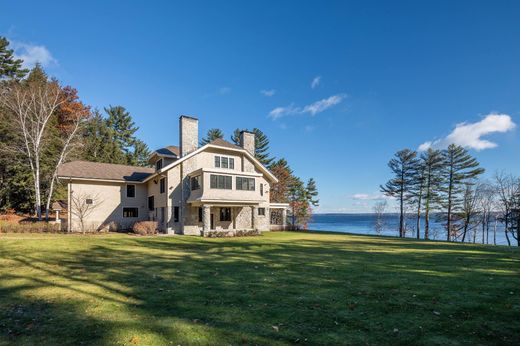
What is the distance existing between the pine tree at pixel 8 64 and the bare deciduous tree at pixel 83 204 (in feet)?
93.5

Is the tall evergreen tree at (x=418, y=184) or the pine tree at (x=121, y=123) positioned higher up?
the pine tree at (x=121, y=123)

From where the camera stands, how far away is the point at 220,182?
83.3 ft

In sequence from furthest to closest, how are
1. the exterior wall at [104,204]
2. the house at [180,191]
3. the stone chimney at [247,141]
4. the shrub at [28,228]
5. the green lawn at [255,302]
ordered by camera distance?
the stone chimney at [247,141]
the exterior wall at [104,204]
the house at [180,191]
the shrub at [28,228]
the green lawn at [255,302]

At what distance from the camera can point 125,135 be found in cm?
5753

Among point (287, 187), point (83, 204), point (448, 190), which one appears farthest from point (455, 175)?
point (83, 204)

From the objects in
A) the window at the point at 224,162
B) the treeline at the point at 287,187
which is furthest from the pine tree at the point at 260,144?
the window at the point at 224,162

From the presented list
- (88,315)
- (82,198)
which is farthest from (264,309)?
(82,198)

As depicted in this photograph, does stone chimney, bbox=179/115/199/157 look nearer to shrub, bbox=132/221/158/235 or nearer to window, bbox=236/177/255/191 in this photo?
window, bbox=236/177/255/191

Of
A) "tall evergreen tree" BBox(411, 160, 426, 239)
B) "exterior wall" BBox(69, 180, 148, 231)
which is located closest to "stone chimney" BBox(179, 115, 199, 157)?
"exterior wall" BBox(69, 180, 148, 231)

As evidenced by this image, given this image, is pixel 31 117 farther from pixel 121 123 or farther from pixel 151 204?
pixel 121 123

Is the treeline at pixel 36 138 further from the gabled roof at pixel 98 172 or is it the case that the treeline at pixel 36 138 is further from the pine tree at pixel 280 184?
the pine tree at pixel 280 184

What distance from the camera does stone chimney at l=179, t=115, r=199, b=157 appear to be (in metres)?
27.3

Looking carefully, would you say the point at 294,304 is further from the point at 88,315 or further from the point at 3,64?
the point at 3,64

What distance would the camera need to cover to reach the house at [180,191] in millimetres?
25359
